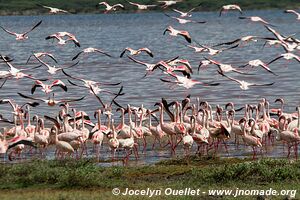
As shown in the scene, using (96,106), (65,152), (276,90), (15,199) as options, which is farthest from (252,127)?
(276,90)

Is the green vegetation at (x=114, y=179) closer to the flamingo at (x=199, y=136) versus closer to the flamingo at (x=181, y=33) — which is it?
the flamingo at (x=199, y=136)

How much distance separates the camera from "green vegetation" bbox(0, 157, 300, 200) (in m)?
17.2

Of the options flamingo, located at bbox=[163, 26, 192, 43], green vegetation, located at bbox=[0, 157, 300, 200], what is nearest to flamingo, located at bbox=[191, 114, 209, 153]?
green vegetation, located at bbox=[0, 157, 300, 200]

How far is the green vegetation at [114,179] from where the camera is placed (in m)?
17.2

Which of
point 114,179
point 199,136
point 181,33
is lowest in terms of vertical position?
point 199,136

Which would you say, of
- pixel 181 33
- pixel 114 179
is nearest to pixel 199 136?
pixel 114 179

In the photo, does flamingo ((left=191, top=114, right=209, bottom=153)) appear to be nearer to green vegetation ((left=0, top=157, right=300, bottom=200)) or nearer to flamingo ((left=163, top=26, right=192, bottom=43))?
green vegetation ((left=0, top=157, right=300, bottom=200))

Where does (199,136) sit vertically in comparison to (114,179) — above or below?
below

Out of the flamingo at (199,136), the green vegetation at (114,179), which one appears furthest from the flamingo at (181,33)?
the green vegetation at (114,179)

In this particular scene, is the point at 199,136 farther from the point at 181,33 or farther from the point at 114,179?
the point at 181,33

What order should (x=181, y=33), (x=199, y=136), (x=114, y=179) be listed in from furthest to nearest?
(x=181, y=33) → (x=199, y=136) → (x=114, y=179)

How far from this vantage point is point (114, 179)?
18.5 metres

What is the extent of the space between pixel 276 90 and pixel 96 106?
31.9ft

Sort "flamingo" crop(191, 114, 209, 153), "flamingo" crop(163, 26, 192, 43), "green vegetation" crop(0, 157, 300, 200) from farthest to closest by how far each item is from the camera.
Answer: "flamingo" crop(163, 26, 192, 43)
"flamingo" crop(191, 114, 209, 153)
"green vegetation" crop(0, 157, 300, 200)
